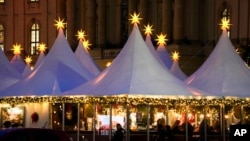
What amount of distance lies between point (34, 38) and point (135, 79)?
43.6 meters

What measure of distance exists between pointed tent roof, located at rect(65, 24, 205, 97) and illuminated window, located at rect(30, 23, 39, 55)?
4023cm

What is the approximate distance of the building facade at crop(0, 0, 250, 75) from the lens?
68.6 m

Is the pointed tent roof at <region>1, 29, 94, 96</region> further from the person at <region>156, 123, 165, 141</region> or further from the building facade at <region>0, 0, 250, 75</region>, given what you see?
the building facade at <region>0, 0, 250, 75</region>

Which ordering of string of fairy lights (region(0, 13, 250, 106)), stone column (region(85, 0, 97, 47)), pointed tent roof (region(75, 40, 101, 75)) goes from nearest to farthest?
1. string of fairy lights (region(0, 13, 250, 106))
2. pointed tent roof (region(75, 40, 101, 75))
3. stone column (region(85, 0, 97, 47))

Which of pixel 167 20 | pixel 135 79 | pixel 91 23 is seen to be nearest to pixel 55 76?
pixel 135 79

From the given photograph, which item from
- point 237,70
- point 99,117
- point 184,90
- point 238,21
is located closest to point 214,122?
point 99,117

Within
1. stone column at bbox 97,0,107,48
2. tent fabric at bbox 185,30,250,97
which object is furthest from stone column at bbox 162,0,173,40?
tent fabric at bbox 185,30,250,97

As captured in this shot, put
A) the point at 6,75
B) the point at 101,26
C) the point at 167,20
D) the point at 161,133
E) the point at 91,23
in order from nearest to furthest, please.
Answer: the point at 161,133 → the point at 6,75 → the point at 167,20 → the point at 101,26 → the point at 91,23

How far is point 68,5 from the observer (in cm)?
7712

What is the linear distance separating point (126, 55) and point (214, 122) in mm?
12376

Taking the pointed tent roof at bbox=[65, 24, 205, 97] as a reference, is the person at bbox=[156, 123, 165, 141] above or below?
below

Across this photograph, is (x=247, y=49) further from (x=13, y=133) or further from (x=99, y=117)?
(x=13, y=133)

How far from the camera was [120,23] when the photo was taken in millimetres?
74375

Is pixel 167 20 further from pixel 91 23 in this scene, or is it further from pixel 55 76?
pixel 55 76
